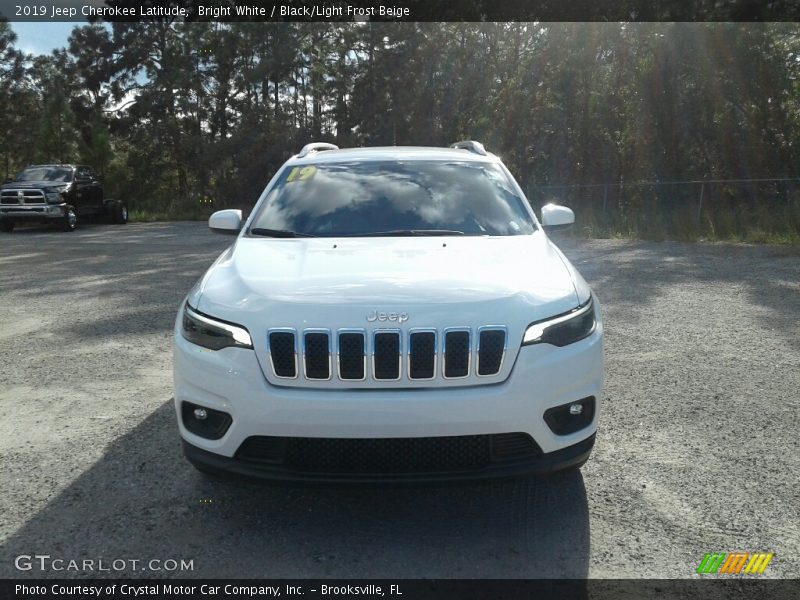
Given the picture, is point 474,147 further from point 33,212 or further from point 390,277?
point 33,212

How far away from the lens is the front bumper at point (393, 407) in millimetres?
3002

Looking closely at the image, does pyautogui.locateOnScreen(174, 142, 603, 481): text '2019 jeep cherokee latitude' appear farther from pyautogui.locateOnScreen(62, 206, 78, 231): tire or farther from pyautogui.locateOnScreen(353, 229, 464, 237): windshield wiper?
pyautogui.locateOnScreen(62, 206, 78, 231): tire

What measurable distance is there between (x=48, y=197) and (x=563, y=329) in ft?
70.5

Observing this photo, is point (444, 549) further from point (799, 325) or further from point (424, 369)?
point (799, 325)

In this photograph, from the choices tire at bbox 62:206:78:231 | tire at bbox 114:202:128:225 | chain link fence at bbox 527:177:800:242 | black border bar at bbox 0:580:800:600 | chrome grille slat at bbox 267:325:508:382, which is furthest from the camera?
tire at bbox 114:202:128:225

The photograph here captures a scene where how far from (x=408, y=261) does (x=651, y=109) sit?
21922mm

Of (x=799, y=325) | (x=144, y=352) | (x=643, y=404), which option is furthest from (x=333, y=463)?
(x=799, y=325)

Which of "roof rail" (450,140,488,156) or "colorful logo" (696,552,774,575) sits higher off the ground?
"roof rail" (450,140,488,156)

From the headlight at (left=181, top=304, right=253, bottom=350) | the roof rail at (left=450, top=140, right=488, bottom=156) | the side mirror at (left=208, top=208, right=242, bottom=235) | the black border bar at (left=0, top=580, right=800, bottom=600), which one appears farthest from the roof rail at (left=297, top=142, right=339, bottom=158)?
the black border bar at (left=0, top=580, right=800, bottom=600)

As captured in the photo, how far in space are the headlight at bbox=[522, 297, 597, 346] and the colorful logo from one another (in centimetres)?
104

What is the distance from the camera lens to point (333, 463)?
309cm

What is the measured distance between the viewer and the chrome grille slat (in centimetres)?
308

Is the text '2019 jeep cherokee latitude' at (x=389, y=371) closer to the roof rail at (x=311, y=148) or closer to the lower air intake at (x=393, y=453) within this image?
the lower air intake at (x=393, y=453)

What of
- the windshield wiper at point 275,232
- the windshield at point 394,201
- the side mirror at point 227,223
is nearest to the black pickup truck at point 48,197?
the side mirror at point 227,223
